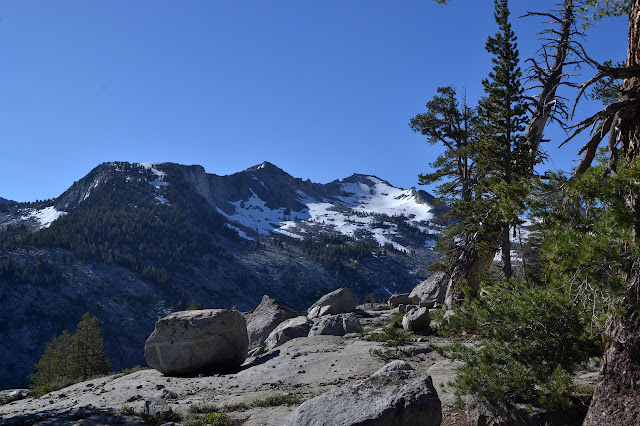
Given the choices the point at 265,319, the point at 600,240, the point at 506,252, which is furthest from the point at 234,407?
the point at 265,319

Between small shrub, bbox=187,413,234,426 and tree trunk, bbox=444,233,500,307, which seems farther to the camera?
tree trunk, bbox=444,233,500,307

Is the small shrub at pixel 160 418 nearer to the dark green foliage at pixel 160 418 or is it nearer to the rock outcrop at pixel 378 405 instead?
the dark green foliage at pixel 160 418

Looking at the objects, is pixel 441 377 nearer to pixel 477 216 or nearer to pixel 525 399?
pixel 525 399

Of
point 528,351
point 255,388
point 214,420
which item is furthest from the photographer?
point 255,388

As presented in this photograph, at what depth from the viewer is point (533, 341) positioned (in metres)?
9.10

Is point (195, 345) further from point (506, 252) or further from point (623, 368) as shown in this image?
point (623, 368)

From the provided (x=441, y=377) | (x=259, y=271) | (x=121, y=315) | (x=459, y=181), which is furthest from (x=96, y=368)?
(x=259, y=271)

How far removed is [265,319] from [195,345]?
11895 millimetres

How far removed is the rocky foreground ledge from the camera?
11086 millimetres

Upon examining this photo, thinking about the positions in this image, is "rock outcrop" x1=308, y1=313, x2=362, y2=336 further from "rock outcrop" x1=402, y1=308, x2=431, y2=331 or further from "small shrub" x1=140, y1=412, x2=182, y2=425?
"small shrub" x1=140, y1=412, x2=182, y2=425

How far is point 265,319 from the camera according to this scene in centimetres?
3022

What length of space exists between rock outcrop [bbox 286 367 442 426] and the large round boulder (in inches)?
417

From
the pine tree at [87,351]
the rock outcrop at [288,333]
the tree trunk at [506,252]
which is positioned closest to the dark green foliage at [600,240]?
the tree trunk at [506,252]

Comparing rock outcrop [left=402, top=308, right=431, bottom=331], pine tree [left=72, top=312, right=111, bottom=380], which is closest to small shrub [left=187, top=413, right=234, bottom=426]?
rock outcrop [left=402, top=308, right=431, bottom=331]
